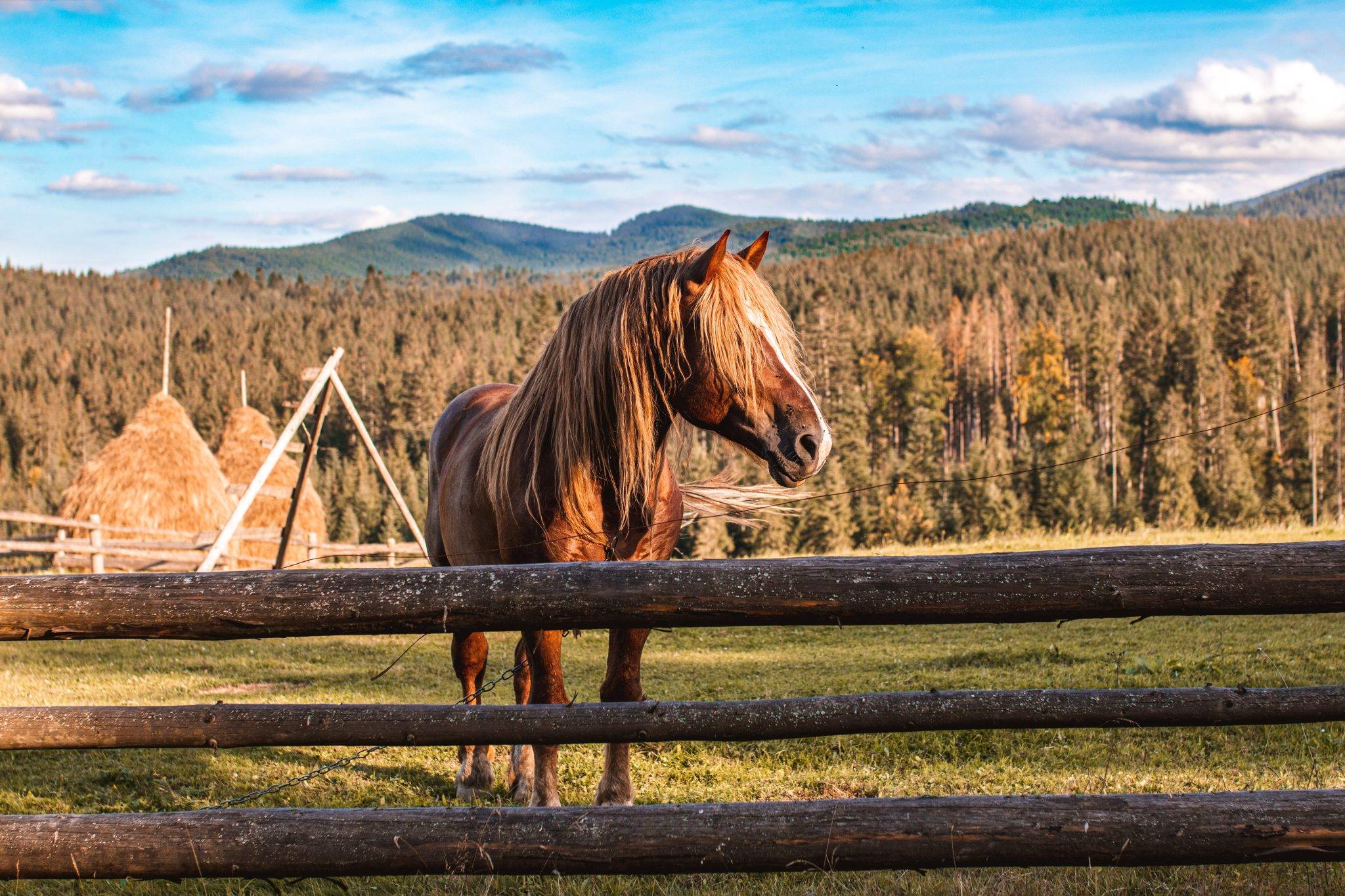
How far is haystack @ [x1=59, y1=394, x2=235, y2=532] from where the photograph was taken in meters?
26.0

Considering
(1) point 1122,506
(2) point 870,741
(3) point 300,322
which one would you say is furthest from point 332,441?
(2) point 870,741

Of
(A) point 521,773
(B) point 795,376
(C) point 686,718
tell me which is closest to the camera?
(C) point 686,718

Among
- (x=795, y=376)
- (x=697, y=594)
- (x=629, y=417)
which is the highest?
(x=795, y=376)

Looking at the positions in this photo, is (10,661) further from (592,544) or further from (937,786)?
(937,786)

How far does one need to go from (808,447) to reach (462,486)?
2258mm

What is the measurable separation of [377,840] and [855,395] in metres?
67.6

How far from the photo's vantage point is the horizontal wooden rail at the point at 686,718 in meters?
3.22

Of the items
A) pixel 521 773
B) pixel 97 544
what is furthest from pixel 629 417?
pixel 97 544

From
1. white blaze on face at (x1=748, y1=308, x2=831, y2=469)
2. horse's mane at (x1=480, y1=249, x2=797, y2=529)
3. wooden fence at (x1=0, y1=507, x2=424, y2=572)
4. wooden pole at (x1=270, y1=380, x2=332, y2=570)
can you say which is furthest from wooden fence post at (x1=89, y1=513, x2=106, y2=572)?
white blaze on face at (x1=748, y1=308, x2=831, y2=469)

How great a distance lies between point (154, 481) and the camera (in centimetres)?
2638

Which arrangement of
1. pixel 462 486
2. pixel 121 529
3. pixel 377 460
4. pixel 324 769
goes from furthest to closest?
pixel 121 529 → pixel 377 460 → pixel 462 486 → pixel 324 769

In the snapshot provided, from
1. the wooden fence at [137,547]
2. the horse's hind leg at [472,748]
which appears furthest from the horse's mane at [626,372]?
the wooden fence at [137,547]

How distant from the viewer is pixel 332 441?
86.1m

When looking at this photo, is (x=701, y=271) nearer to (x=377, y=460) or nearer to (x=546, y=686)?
(x=546, y=686)
